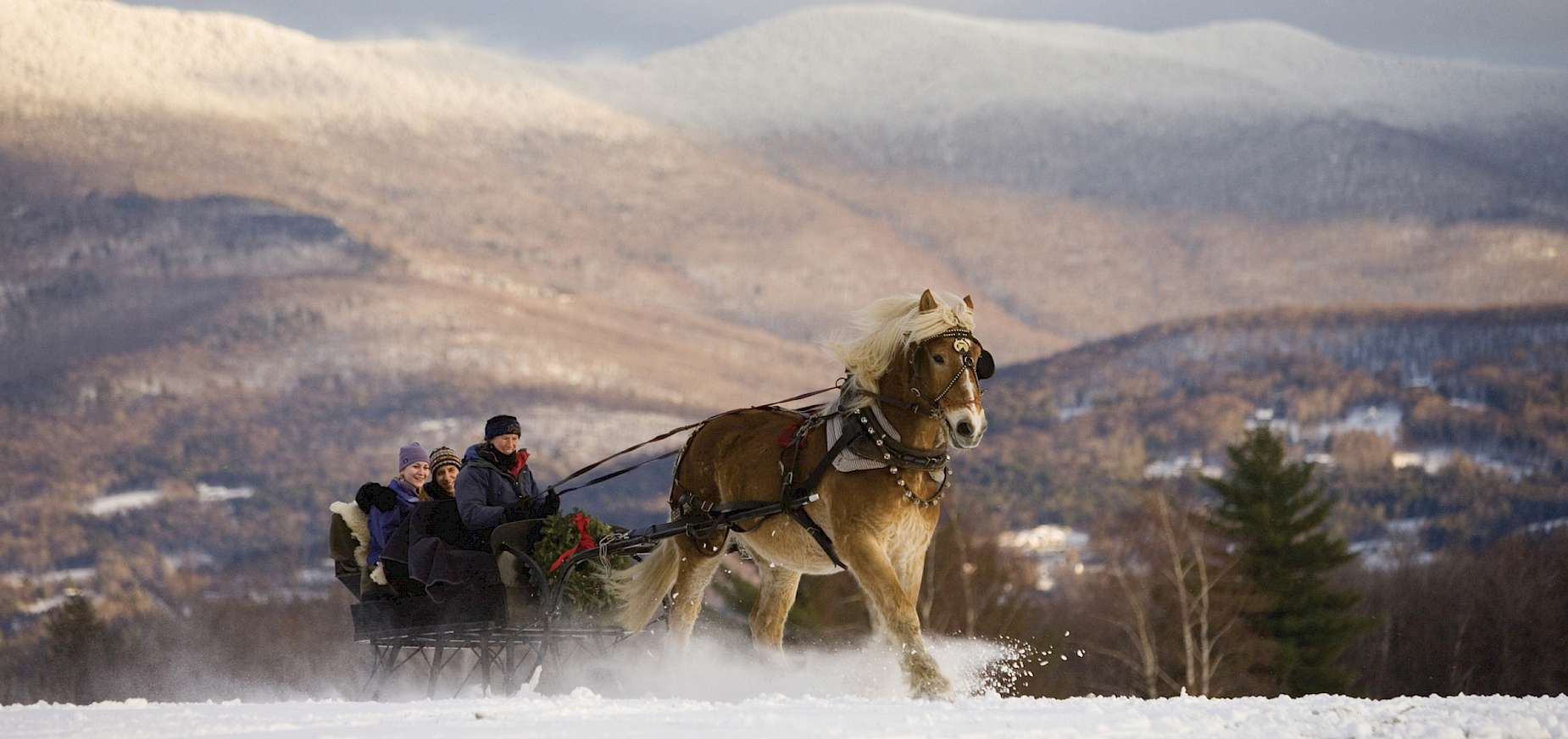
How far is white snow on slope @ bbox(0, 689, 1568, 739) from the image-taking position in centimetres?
859

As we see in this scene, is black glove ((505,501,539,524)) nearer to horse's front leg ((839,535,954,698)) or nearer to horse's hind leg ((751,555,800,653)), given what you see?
horse's hind leg ((751,555,800,653))

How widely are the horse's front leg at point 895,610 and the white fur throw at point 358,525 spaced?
4634 millimetres

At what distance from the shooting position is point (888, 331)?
12.3m

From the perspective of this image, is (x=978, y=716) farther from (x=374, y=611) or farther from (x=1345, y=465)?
(x=1345, y=465)

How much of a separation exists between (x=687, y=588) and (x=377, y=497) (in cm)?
268

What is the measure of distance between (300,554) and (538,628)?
164121 mm

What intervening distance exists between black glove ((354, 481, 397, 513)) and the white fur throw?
0.45ft

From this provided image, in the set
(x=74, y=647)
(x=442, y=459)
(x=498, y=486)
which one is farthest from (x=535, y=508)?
(x=74, y=647)

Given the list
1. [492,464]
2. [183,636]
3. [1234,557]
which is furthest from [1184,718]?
[183,636]

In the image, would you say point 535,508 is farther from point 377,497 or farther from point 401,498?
point 377,497

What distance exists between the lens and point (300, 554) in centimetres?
17250

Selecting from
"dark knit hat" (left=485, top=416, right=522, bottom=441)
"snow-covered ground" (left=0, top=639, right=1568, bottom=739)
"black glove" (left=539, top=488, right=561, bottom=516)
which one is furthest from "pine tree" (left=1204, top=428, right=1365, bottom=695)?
"snow-covered ground" (left=0, top=639, right=1568, bottom=739)

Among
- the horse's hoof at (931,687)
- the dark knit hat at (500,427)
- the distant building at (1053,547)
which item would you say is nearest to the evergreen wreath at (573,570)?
the dark knit hat at (500,427)

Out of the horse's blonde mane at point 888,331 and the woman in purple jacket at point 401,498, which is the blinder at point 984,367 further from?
the woman in purple jacket at point 401,498
